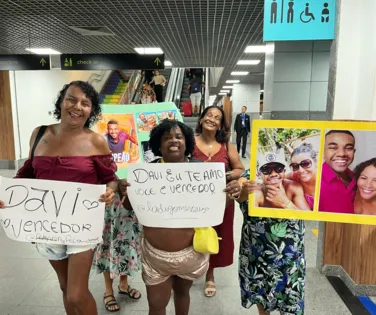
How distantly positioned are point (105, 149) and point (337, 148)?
1.19 meters

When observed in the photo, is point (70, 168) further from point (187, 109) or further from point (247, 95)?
point (247, 95)

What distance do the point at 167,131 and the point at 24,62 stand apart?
5753 millimetres

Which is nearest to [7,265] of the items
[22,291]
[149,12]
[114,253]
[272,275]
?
[22,291]

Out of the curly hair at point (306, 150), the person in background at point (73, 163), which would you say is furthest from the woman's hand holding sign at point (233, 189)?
the person in background at point (73, 163)

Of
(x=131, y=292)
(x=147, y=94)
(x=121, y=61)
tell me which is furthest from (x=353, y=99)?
(x=147, y=94)

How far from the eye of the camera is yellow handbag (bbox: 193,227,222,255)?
1.51 metres

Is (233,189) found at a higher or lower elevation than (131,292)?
higher

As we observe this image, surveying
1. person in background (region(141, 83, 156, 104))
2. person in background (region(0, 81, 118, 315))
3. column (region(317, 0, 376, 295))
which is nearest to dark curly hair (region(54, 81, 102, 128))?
person in background (region(0, 81, 118, 315))

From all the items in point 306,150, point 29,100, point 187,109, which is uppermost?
point 29,100

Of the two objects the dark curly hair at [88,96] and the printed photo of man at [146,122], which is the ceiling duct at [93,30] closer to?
the printed photo of man at [146,122]

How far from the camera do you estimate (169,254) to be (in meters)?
1.53

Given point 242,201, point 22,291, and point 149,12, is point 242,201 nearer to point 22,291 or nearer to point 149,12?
point 22,291

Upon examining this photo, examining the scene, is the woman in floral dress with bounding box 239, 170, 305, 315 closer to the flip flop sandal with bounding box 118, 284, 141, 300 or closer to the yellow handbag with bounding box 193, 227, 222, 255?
the yellow handbag with bounding box 193, 227, 222, 255

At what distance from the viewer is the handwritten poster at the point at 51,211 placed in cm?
151
